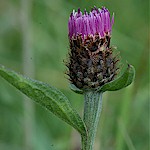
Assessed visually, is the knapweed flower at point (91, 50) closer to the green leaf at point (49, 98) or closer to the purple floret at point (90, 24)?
the purple floret at point (90, 24)

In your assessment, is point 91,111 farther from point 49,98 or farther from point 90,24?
point 90,24

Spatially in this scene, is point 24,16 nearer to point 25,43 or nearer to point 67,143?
point 25,43

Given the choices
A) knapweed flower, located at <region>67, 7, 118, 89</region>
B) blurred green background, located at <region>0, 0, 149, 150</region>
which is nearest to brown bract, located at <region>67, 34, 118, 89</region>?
knapweed flower, located at <region>67, 7, 118, 89</region>

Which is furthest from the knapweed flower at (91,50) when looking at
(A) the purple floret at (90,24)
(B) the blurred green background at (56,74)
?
(B) the blurred green background at (56,74)

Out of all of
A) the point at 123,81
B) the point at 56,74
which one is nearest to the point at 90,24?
the point at 123,81

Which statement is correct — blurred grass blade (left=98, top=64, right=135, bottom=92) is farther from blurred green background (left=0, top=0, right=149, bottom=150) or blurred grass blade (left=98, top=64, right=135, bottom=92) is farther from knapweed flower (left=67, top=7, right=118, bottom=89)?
blurred green background (left=0, top=0, right=149, bottom=150)

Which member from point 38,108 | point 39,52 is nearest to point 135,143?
point 38,108

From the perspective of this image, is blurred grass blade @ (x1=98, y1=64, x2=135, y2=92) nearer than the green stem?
Yes
